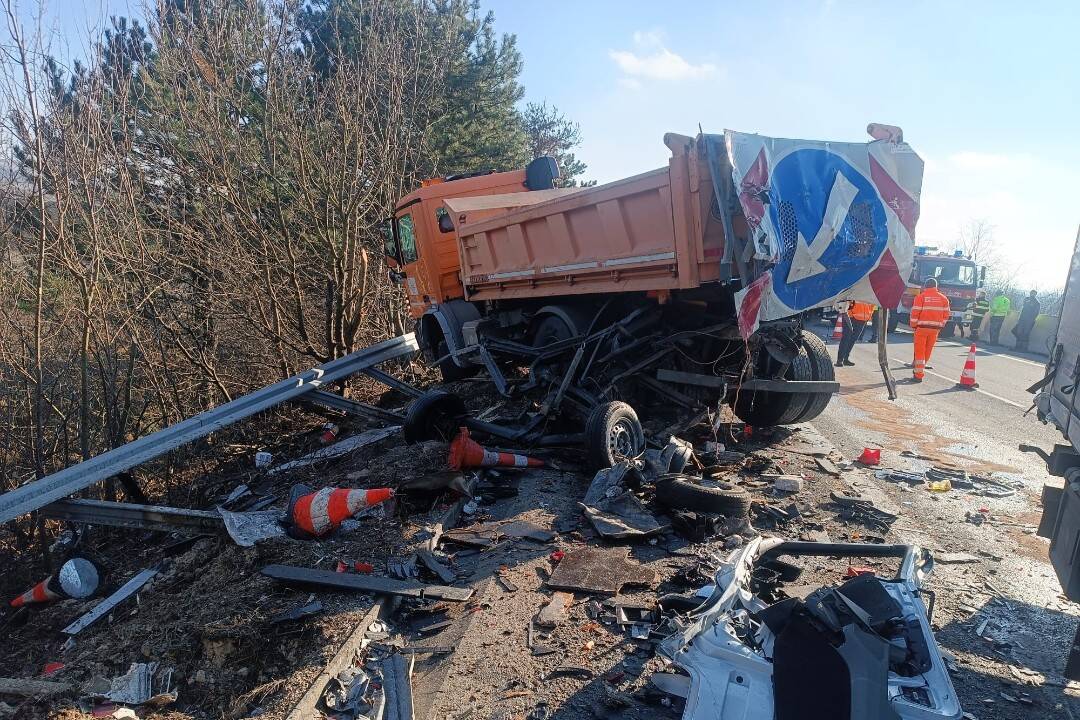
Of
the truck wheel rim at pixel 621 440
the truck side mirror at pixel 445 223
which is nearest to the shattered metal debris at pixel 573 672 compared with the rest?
the truck wheel rim at pixel 621 440

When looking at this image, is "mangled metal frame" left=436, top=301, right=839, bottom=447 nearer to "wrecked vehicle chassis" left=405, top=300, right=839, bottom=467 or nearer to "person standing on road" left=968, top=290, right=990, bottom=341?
"wrecked vehicle chassis" left=405, top=300, right=839, bottom=467

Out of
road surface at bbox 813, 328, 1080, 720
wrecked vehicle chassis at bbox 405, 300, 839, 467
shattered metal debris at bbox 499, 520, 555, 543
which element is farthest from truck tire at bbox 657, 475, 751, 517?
road surface at bbox 813, 328, 1080, 720

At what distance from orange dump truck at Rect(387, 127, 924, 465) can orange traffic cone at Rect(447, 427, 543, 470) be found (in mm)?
375

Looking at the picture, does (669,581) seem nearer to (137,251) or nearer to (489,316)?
(489,316)

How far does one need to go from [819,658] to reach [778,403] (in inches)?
180

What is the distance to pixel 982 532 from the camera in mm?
4215

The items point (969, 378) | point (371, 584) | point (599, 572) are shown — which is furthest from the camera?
point (969, 378)

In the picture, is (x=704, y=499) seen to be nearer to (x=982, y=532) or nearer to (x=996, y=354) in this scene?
(x=982, y=532)

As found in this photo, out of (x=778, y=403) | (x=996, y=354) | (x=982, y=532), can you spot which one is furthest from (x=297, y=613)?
(x=996, y=354)

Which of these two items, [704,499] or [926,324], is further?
[926,324]

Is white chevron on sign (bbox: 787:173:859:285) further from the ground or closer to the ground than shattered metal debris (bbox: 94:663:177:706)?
→ further from the ground

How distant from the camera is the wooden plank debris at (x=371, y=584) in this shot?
342cm

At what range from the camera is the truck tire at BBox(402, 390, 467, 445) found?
587 centimetres

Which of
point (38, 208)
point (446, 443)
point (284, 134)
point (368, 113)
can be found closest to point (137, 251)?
point (38, 208)
